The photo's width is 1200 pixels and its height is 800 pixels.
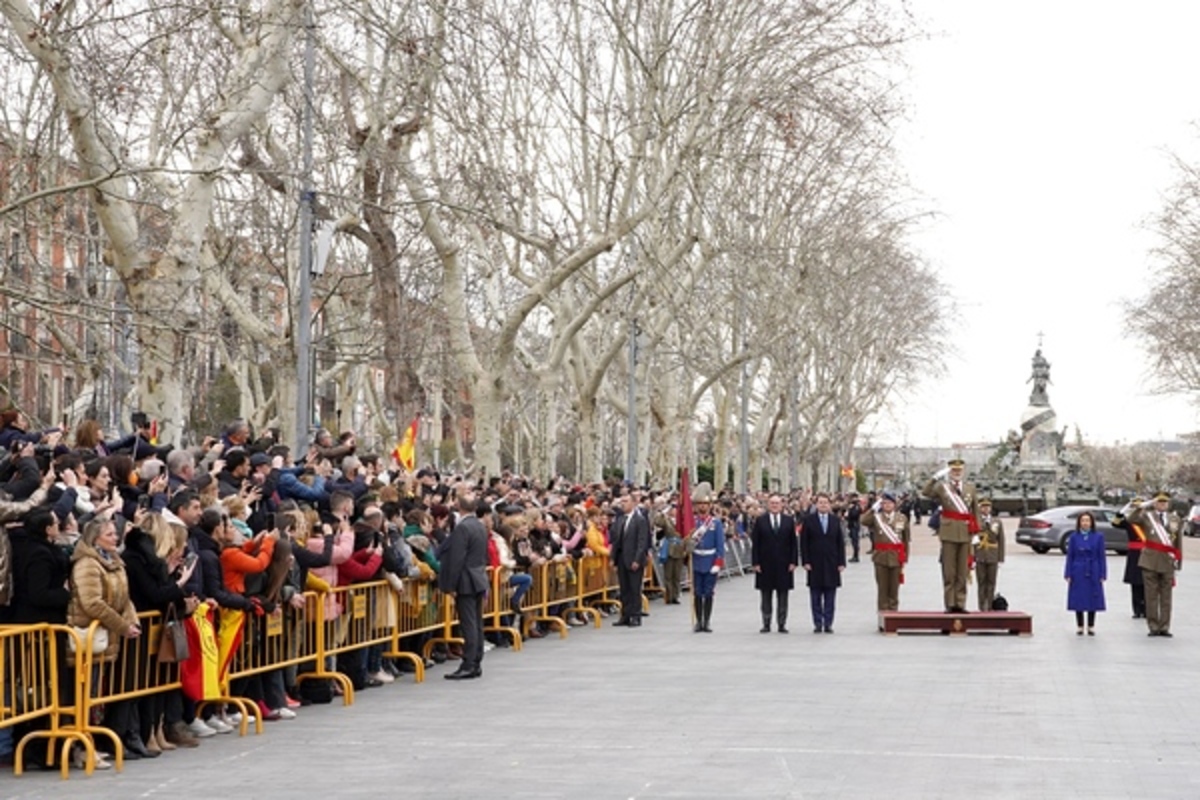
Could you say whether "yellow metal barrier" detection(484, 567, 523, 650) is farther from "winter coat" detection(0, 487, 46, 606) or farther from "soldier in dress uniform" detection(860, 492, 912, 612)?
"winter coat" detection(0, 487, 46, 606)

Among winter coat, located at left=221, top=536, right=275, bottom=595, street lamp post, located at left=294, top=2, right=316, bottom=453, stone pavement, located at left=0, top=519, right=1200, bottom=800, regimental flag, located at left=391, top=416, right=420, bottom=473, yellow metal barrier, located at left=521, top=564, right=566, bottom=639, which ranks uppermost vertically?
street lamp post, located at left=294, top=2, right=316, bottom=453

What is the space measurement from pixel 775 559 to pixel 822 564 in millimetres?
600

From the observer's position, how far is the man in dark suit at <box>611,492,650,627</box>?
26047 mm

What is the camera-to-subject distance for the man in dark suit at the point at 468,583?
1808 centimetres

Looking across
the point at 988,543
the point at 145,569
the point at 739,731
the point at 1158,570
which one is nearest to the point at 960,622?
the point at 1158,570

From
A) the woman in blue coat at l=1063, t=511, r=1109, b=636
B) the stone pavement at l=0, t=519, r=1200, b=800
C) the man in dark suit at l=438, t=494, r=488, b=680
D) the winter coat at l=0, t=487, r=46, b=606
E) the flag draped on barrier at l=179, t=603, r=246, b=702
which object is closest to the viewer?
the stone pavement at l=0, t=519, r=1200, b=800

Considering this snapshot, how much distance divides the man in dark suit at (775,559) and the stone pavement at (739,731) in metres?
→ 1.86

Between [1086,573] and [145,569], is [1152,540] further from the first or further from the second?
[145,569]

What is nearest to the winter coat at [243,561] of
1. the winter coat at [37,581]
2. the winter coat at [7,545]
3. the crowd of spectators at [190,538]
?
the crowd of spectators at [190,538]

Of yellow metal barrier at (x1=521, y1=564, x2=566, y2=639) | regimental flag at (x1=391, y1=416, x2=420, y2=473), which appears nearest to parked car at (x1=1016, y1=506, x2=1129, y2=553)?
regimental flag at (x1=391, y1=416, x2=420, y2=473)

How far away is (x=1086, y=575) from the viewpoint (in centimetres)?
2450

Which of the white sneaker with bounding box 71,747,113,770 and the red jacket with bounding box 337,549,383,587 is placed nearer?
the white sneaker with bounding box 71,747,113,770

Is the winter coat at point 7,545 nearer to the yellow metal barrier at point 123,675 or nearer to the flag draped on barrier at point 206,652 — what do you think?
the yellow metal barrier at point 123,675

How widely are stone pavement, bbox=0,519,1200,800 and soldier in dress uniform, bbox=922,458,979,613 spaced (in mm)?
1877
